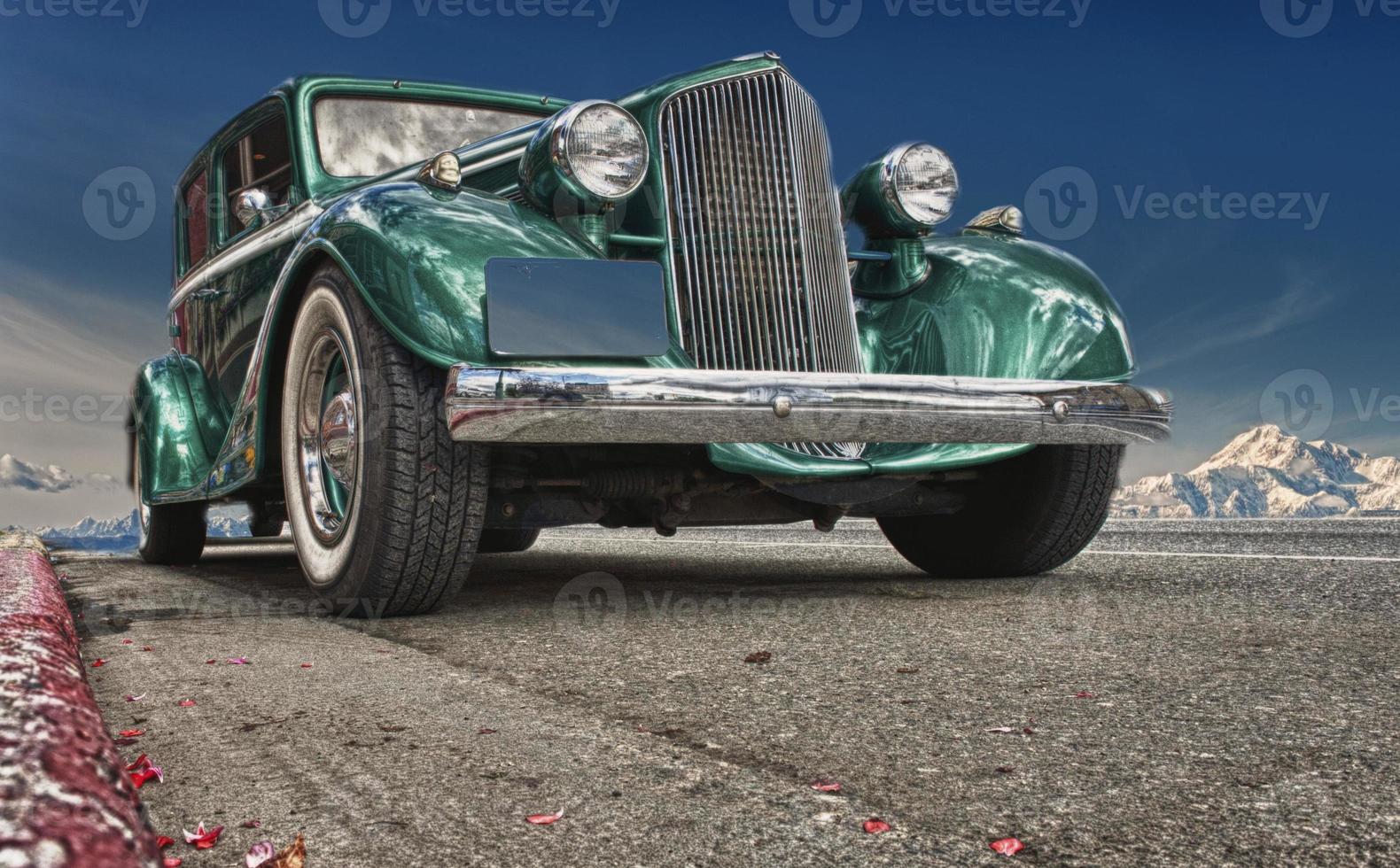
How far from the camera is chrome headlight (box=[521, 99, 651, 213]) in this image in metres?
2.79

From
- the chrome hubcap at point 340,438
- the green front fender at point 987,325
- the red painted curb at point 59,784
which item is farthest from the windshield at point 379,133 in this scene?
the red painted curb at point 59,784

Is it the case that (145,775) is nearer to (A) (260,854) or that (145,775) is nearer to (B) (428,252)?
(A) (260,854)

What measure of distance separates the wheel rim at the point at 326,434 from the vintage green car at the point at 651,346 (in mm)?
10

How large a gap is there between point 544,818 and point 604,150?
2071mm

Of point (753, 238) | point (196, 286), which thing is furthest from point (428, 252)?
point (196, 286)

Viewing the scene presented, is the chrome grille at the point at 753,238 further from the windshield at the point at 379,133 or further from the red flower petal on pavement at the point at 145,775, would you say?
the red flower petal on pavement at the point at 145,775

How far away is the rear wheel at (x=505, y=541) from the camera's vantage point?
5.38m

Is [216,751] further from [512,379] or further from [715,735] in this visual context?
[512,379]

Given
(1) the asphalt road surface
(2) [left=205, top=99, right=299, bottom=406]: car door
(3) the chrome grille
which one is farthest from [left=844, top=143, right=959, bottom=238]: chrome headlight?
(2) [left=205, top=99, right=299, bottom=406]: car door

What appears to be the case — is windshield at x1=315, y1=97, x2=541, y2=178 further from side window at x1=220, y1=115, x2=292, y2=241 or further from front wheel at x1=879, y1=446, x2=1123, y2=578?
front wheel at x1=879, y1=446, x2=1123, y2=578

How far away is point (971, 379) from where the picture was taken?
106 inches

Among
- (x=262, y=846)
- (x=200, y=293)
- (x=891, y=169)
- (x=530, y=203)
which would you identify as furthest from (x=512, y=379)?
(x=200, y=293)

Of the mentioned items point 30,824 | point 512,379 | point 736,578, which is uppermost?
point 512,379

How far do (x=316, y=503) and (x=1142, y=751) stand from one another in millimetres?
2303
